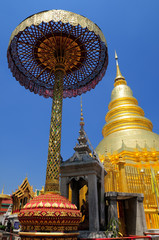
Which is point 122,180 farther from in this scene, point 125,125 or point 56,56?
point 125,125

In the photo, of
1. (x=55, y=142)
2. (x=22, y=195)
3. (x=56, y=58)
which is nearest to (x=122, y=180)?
(x=55, y=142)

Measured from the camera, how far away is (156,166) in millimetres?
19500

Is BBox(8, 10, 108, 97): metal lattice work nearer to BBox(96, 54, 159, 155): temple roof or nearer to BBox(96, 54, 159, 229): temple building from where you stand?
BBox(96, 54, 159, 229): temple building

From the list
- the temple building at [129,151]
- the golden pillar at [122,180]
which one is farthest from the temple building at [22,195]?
the golden pillar at [122,180]

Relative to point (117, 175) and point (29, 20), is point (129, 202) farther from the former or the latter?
point (29, 20)

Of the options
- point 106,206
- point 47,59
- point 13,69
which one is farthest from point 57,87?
point 106,206

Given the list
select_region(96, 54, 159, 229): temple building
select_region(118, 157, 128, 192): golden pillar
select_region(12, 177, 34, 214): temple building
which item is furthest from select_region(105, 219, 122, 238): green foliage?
select_region(12, 177, 34, 214): temple building

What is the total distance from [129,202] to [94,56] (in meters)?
8.41

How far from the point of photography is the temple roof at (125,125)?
74.7 feet

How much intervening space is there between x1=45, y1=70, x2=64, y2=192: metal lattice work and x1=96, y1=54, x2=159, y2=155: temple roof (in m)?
15.1

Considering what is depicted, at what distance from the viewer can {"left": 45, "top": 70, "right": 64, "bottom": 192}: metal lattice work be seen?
614cm

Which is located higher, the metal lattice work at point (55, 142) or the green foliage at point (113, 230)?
the metal lattice work at point (55, 142)

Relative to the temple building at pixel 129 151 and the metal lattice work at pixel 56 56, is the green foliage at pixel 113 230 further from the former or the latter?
the metal lattice work at pixel 56 56

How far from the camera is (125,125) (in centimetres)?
→ 2559
